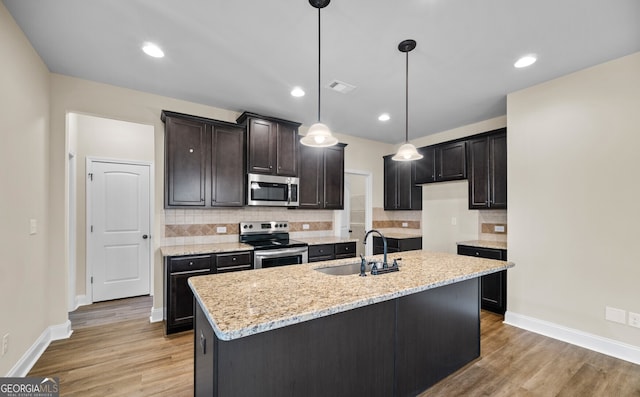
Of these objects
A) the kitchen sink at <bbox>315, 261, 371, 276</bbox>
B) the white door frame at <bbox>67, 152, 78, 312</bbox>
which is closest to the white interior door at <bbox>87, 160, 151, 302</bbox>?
the white door frame at <bbox>67, 152, 78, 312</bbox>

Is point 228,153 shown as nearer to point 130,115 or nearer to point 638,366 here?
point 130,115

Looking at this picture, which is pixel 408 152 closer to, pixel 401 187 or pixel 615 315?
pixel 615 315

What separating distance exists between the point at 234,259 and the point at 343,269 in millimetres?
1570

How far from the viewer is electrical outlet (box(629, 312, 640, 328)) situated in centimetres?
243

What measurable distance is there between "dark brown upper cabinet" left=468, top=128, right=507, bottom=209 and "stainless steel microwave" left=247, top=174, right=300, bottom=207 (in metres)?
2.58

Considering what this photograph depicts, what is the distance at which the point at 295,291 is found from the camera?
154 cm

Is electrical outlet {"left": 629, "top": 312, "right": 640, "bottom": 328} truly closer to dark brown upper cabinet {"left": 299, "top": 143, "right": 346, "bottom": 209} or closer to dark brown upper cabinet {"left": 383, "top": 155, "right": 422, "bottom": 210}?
dark brown upper cabinet {"left": 383, "top": 155, "right": 422, "bottom": 210}

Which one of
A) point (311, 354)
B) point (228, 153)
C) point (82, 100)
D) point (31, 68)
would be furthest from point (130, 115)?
point (311, 354)

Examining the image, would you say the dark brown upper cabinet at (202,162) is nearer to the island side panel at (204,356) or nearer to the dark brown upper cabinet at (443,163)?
the island side panel at (204,356)

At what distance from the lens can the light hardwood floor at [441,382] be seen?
208 centimetres

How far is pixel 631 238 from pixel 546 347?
126cm

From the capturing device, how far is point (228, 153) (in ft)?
11.7

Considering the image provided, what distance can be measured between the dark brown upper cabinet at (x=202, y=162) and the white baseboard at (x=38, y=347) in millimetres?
1602

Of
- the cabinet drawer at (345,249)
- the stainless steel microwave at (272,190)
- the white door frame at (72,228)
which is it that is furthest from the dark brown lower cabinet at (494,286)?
the white door frame at (72,228)
